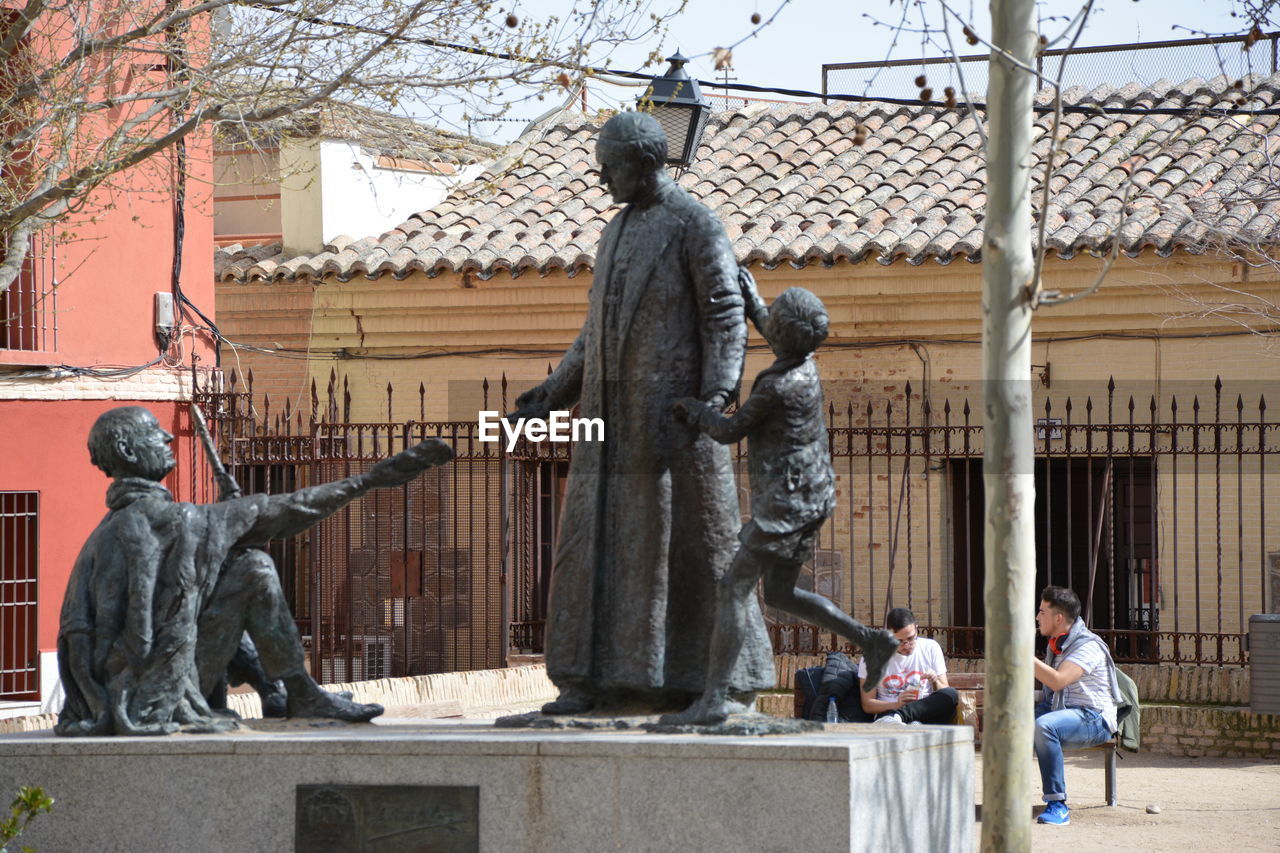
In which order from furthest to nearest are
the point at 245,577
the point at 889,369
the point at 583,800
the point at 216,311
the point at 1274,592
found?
the point at 216,311
the point at 889,369
the point at 1274,592
the point at 245,577
the point at 583,800

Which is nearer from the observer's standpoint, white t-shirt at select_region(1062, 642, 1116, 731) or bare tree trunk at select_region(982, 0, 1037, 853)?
bare tree trunk at select_region(982, 0, 1037, 853)

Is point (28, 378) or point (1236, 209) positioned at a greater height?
point (1236, 209)

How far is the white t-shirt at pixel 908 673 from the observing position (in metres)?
9.71

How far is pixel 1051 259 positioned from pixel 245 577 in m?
8.26

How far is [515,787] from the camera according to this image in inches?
240

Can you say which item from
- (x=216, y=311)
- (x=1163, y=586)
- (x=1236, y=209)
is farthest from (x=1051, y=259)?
(x=216, y=311)

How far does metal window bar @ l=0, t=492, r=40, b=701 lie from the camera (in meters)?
13.2

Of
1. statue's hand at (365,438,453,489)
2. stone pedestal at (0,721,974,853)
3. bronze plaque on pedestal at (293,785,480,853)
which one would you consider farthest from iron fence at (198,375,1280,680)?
bronze plaque on pedestal at (293,785,480,853)

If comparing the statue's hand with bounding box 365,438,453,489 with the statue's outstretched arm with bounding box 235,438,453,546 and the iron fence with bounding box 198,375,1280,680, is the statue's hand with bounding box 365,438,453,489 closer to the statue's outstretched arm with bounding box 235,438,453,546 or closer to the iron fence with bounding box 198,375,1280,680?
the statue's outstretched arm with bounding box 235,438,453,546

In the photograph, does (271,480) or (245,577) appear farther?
(271,480)

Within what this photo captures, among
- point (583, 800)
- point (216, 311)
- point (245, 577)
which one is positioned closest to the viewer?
point (583, 800)

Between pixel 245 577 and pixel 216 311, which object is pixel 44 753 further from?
pixel 216 311

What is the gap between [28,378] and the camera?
43.1ft

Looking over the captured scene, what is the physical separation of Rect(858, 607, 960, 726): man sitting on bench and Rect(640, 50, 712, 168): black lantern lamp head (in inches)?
105
